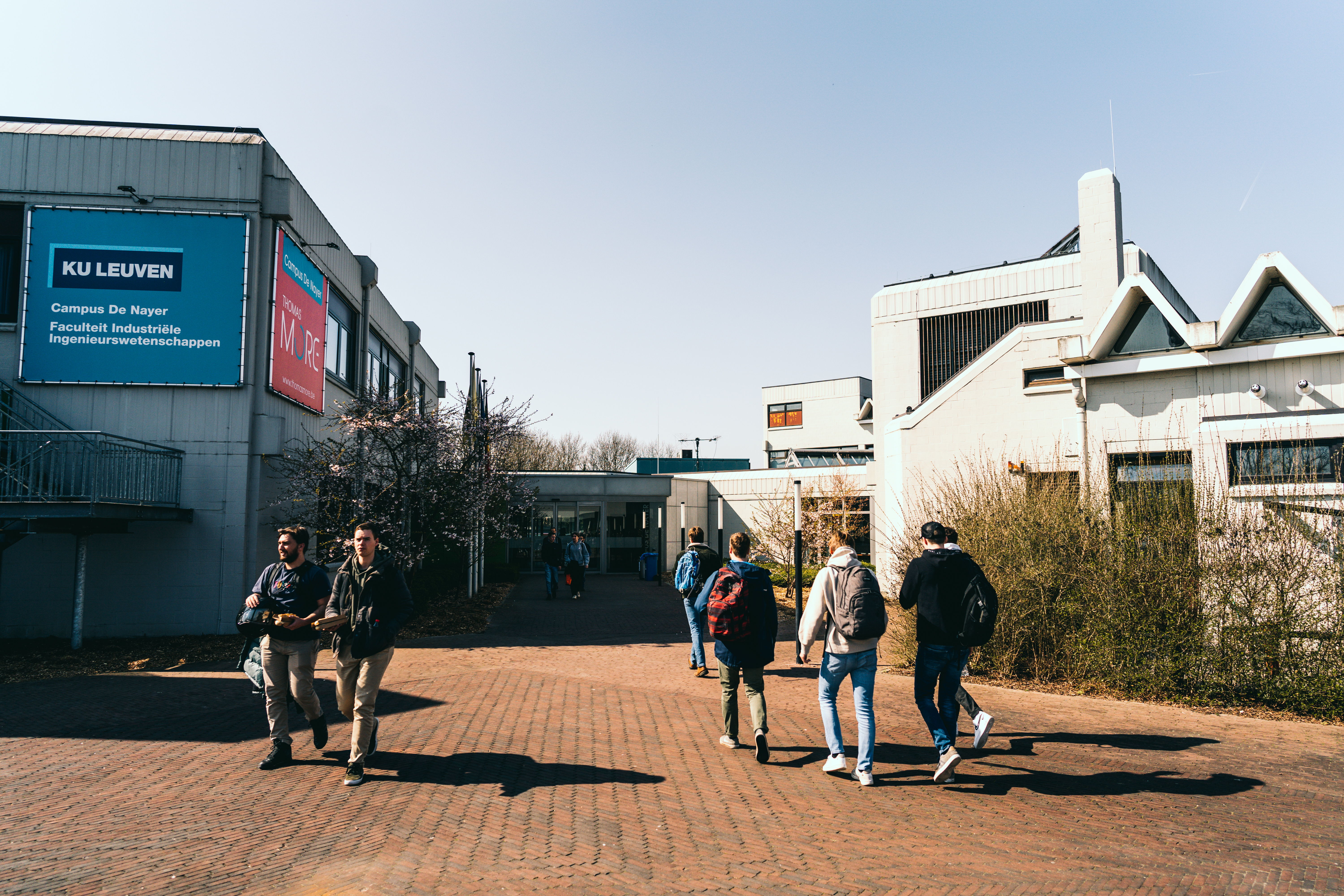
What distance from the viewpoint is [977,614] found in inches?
236

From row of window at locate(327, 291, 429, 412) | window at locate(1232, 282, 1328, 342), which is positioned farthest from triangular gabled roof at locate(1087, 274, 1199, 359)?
row of window at locate(327, 291, 429, 412)

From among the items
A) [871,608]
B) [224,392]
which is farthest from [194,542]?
[871,608]

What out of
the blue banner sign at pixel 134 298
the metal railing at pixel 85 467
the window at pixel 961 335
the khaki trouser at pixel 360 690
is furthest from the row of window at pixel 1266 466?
the window at pixel 961 335

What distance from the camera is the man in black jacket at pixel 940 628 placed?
609 centimetres

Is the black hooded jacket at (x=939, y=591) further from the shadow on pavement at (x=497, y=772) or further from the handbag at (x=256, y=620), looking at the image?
the handbag at (x=256, y=620)

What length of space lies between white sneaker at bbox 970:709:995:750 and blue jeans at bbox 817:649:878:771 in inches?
42.4

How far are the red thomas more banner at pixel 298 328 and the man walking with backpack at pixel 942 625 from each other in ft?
37.7

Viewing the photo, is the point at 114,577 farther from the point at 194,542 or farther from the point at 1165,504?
the point at 1165,504

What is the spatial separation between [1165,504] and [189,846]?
29.8ft

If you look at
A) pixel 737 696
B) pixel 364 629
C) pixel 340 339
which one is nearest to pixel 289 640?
pixel 364 629

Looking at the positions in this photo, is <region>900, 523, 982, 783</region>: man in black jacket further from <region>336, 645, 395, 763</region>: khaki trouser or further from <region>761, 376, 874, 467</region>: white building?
<region>761, 376, 874, 467</region>: white building

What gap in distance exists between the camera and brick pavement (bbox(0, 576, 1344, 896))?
446 centimetres

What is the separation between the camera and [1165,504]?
9031mm

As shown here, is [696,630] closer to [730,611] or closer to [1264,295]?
[730,611]
